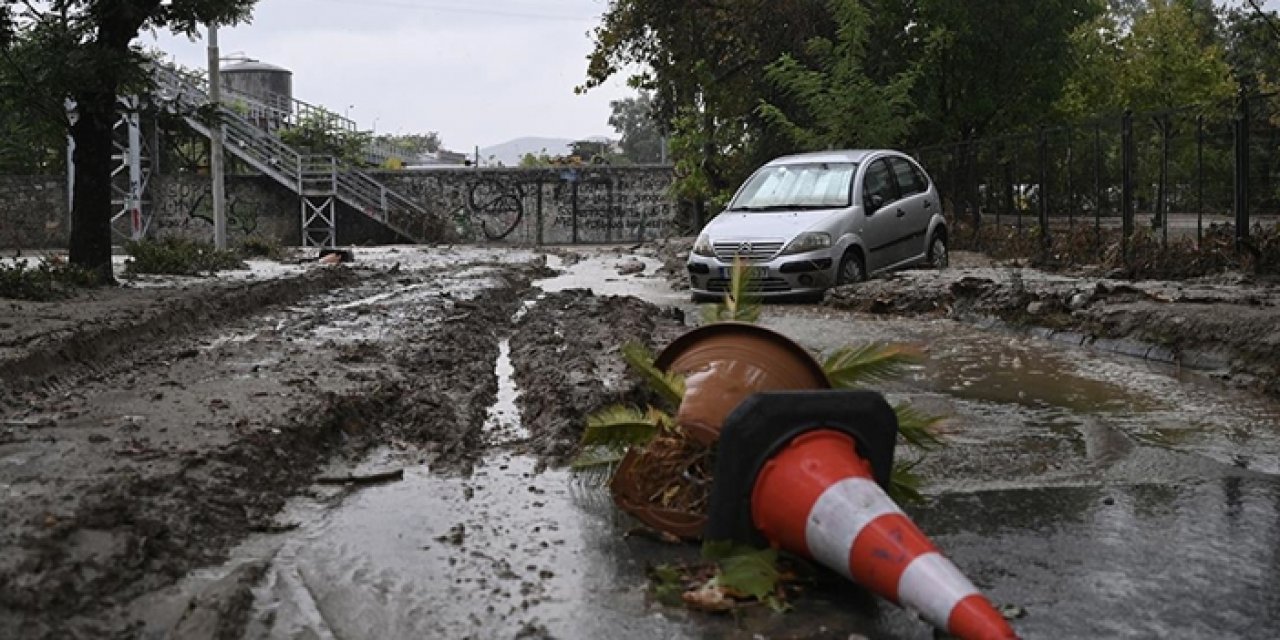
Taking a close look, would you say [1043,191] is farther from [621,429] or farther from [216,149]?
[216,149]

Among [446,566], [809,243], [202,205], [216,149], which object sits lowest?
[446,566]

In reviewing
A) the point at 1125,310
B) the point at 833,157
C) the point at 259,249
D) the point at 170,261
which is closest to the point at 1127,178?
the point at 833,157

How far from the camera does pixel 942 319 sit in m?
12.1

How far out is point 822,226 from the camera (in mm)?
14023

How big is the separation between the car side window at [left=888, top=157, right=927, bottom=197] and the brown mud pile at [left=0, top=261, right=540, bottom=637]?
6.34m

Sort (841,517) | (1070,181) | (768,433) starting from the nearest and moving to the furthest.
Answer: (841,517), (768,433), (1070,181)

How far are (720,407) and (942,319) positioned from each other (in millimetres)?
8213

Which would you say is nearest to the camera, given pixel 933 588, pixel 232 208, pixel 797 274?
pixel 933 588

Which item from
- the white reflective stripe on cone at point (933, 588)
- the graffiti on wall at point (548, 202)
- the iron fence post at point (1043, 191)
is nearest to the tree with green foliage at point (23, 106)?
the iron fence post at point (1043, 191)

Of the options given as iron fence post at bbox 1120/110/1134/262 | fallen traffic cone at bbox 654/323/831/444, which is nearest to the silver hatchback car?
iron fence post at bbox 1120/110/1134/262

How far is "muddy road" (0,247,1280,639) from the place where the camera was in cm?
358

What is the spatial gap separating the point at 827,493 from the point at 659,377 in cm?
143

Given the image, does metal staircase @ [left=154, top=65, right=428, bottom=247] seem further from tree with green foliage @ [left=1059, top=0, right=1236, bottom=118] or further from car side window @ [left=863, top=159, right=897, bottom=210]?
car side window @ [left=863, top=159, right=897, bottom=210]

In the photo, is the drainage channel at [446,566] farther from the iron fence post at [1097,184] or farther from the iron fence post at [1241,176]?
the iron fence post at [1097,184]
